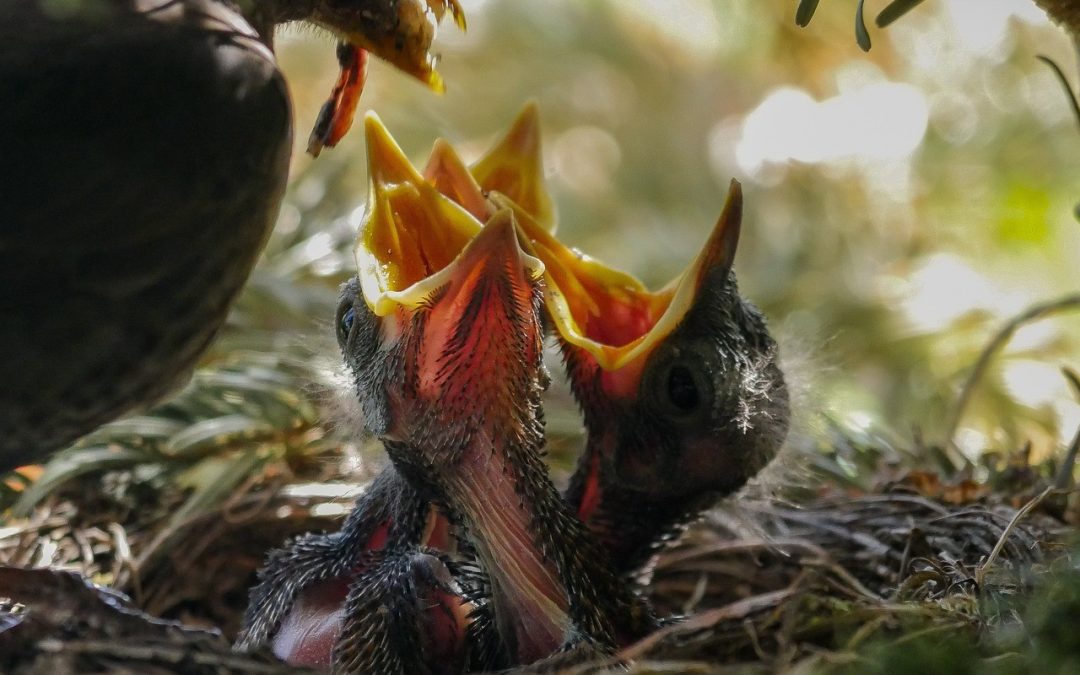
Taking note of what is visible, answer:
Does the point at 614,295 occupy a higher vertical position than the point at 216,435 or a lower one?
higher

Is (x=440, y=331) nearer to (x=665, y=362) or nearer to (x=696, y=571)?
(x=665, y=362)

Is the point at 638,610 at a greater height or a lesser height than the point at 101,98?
lesser

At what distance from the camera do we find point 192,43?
0.74m

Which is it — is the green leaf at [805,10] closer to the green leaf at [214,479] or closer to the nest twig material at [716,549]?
the nest twig material at [716,549]

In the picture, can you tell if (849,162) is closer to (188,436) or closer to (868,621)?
(188,436)

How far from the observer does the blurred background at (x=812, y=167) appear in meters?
1.79

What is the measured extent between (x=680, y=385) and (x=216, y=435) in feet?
1.94

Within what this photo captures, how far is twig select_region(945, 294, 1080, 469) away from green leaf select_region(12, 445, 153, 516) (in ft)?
3.07

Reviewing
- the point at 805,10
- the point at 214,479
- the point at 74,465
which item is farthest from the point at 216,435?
the point at 805,10

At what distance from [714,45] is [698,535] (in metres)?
1.72

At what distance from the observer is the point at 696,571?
1.23 metres

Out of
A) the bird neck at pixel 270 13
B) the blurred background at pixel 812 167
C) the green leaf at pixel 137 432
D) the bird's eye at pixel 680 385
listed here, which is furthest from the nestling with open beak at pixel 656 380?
the green leaf at pixel 137 432

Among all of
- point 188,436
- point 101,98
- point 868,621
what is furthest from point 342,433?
point 868,621

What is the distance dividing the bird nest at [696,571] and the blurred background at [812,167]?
252 millimetres
